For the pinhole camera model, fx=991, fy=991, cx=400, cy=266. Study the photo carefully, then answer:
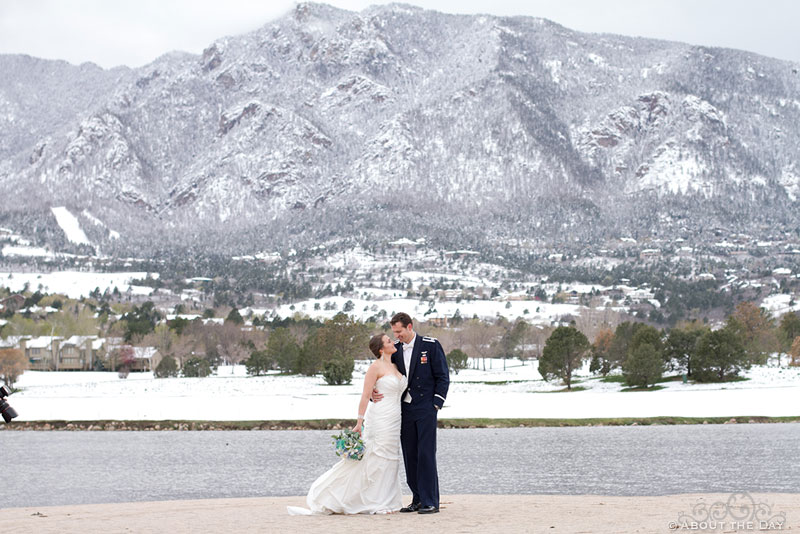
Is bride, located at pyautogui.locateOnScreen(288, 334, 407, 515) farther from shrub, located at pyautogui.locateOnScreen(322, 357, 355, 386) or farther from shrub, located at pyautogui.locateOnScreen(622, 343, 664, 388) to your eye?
shrub, located at pyautogui.locateOnScreen(322, 357, 355, 386)

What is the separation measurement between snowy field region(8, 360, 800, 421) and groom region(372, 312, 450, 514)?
44505mm

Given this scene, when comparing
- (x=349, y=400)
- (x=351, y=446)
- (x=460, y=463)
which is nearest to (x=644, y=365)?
(x=349, y=400)

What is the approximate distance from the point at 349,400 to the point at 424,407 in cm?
5998

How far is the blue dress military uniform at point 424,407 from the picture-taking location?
1827cm

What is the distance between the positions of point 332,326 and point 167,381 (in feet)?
69.0

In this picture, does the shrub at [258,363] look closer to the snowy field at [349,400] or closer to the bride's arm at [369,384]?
the snowy field at [349,400]

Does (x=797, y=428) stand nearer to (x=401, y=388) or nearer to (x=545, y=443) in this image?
(x=545, y=443)

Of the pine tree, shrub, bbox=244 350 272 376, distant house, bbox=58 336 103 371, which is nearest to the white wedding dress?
the pine tree

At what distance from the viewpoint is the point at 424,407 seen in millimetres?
18328

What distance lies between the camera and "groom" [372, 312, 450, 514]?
59.9 ft

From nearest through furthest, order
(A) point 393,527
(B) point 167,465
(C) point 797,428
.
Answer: (A) point 393,527 → (B) point 167,465 → (C) point 797,428

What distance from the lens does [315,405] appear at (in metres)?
74.6

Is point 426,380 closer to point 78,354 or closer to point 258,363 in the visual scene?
point 258,363

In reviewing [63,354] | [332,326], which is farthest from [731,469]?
[63,354]
